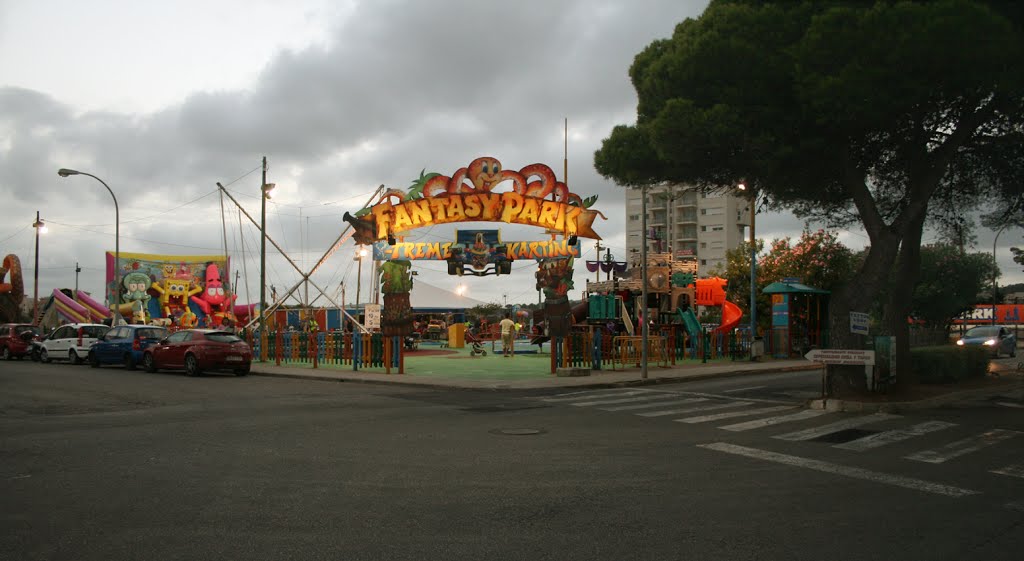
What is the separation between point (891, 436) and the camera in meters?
11.2

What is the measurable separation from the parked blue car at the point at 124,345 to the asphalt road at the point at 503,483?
11.8m

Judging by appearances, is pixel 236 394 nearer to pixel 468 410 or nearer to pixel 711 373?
pixel 468 410

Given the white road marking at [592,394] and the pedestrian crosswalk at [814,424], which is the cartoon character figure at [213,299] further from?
the pedestrian crosswalk at [814,424]

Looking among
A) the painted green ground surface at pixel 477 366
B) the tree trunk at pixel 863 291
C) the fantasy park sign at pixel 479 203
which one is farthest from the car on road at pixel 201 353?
the tree trunk at pixel 863 291

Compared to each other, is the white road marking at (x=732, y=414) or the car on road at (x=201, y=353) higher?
the car on road at (x=201, y=353)

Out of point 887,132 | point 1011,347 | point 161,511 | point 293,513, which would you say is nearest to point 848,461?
point 293,513

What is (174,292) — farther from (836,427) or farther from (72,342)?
(836,427)

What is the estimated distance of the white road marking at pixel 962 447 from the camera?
9.42 m

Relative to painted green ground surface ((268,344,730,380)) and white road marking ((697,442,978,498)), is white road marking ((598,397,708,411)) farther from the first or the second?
painted green ground surface ((268,344,730,380))

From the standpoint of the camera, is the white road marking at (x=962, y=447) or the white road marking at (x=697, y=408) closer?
the white road marking at (x=962, y=447)

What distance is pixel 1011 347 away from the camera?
36.0 metres

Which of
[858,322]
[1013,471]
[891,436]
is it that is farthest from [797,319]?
[1013,471]

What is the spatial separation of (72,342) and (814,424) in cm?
2887

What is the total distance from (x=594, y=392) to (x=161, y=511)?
42.3 feet
